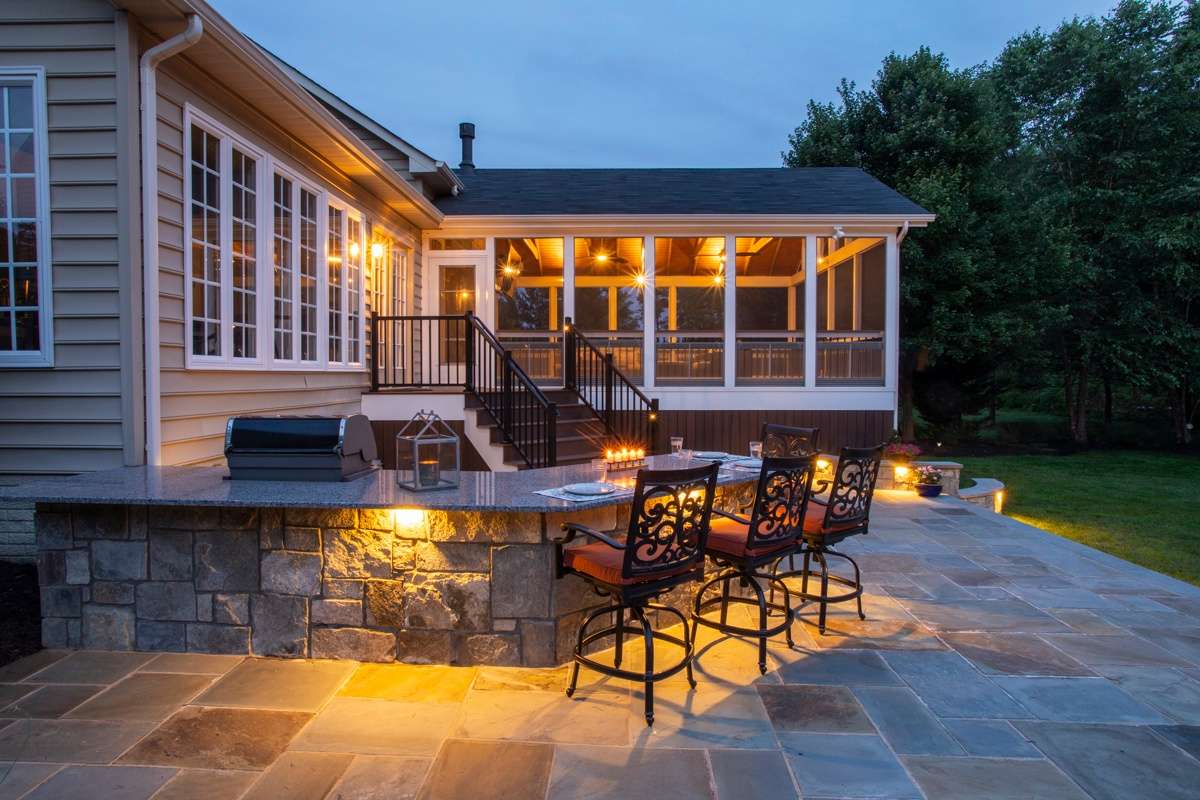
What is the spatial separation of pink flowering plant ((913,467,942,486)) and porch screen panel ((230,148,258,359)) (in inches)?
290

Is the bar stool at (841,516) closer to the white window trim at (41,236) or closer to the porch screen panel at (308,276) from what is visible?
the white window trim at (41,236)

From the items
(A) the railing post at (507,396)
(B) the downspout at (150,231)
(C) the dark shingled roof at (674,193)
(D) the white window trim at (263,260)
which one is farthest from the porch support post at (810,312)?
(B) the downspout at (150,231)

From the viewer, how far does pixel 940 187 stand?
12.6 m

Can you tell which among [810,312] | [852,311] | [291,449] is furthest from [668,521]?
[852,311]

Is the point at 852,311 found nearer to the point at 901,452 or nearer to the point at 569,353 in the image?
the point at 901,452

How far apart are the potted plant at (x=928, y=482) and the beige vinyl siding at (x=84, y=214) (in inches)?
311

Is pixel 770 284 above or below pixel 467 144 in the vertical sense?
below

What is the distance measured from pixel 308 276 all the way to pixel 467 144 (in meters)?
7.20

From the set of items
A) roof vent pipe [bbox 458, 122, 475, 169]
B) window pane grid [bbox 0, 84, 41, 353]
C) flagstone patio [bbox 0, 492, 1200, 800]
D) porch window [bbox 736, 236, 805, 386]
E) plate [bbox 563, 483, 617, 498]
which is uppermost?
roof vent pipe [bbox 458, 122, 475, 169]

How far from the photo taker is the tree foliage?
13.1 m

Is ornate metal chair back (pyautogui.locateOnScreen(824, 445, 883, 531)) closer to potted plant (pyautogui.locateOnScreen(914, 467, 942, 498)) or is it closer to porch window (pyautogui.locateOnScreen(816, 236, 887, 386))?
potted plant (pyautogui.locateOnScreen(914, 467, 942, 498))

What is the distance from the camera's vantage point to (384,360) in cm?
758

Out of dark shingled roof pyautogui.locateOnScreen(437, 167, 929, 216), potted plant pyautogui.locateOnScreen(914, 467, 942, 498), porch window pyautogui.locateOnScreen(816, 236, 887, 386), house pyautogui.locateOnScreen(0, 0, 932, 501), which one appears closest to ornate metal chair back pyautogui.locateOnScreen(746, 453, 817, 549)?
house pyautogui.locateOnScreen(0, 0, 932, 501)

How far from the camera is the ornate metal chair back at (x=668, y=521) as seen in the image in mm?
2695
